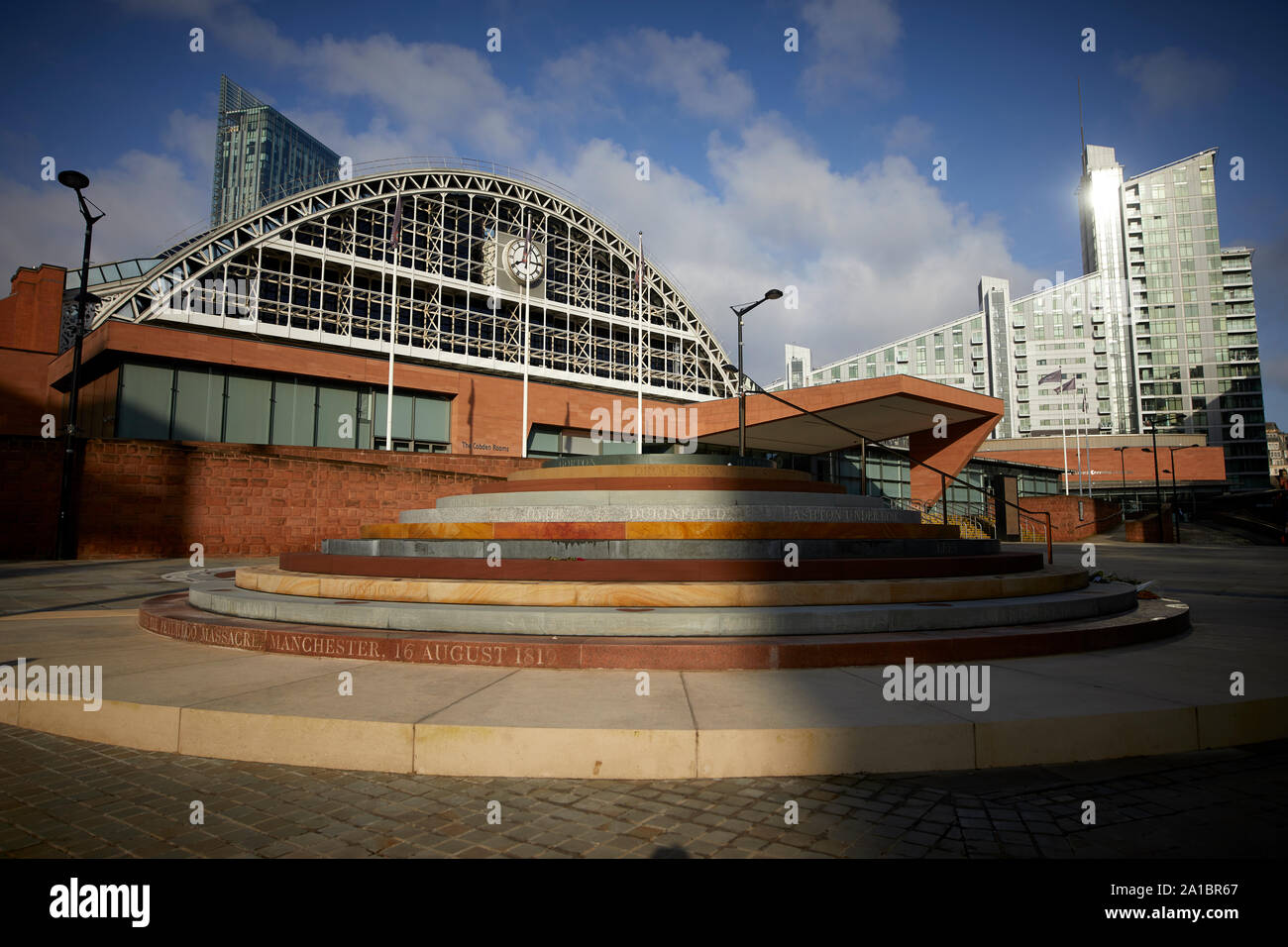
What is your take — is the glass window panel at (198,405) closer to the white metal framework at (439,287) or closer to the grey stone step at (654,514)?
the white metal framework at (439,287)

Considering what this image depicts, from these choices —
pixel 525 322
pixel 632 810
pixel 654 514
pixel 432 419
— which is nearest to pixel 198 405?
pixel 432 419

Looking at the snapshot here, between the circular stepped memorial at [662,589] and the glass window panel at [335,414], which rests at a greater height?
the glass window panel at [335,414]

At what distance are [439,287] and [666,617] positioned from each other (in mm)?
A: 44146

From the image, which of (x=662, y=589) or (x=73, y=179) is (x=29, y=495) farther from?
(x=662, y=589)

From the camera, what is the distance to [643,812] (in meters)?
3.51

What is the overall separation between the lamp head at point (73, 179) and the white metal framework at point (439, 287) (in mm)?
21612

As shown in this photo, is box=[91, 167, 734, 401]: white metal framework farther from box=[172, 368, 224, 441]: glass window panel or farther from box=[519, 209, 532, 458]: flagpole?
box=[172, 368, 224, 441]: glass window panel

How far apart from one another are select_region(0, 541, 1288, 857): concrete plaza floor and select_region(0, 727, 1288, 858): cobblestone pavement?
0.01m

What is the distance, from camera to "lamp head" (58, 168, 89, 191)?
15.9 meters

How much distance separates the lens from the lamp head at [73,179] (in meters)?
15.9

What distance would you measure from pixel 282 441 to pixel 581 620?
33.3 m

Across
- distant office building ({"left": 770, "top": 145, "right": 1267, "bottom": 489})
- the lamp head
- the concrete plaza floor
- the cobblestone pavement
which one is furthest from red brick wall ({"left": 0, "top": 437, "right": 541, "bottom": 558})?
distant office building ({"left": 770, "top": 145, "right": 1267, "bottom": 489})

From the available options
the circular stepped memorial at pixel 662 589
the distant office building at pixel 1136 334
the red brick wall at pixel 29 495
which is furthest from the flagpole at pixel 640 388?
the distant office building at pixel 1136 334

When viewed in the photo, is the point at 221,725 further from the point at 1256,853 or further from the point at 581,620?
the point at 1256,853
